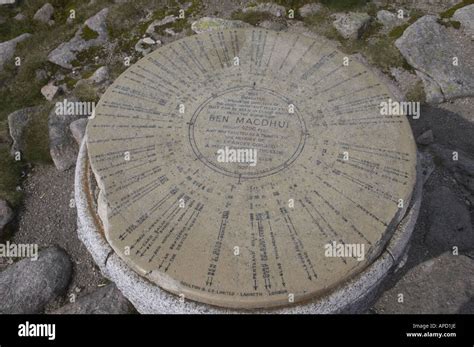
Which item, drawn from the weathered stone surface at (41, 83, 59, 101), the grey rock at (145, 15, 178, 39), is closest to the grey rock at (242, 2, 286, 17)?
the grey rock at (145, 15, 178, 39)

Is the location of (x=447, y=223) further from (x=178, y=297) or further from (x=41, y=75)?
(x=41, y=75)

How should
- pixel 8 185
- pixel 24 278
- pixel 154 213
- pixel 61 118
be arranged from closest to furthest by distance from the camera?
pixel 154 213 < pixel 24 278 < pixel 8 185 < pixel 61 118

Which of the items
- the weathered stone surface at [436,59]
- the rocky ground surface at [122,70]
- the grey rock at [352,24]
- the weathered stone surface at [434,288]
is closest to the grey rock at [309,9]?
the rocky ground surface at [122,70]

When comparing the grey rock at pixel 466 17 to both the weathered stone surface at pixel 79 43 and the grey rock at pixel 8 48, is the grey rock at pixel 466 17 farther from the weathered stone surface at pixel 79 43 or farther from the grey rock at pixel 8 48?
the grey rock at pixel 8 48

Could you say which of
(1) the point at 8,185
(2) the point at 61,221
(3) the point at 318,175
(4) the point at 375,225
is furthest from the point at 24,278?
(4) the point at 375,225

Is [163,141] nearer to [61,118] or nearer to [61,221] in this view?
[61,221]

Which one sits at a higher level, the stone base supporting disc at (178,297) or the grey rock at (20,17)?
the grey rock at (20,17)
